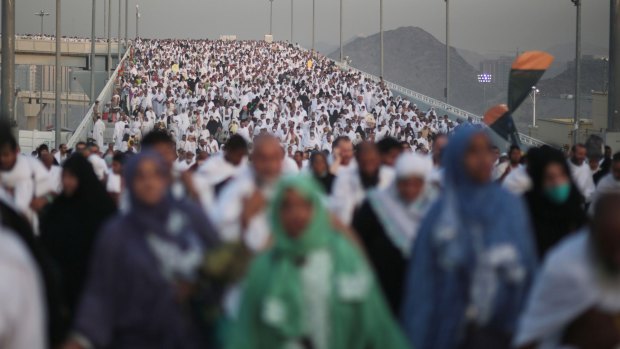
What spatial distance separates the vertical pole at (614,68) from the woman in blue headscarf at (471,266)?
18.9m

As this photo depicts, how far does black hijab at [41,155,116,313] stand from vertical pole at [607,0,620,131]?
56.5 feet

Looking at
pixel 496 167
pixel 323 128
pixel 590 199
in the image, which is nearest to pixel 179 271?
pixel 590 199

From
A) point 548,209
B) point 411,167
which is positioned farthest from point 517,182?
point 411,167

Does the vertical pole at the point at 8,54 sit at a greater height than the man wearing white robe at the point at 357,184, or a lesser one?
greater

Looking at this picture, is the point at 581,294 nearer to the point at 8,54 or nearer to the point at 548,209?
the point at 548,209

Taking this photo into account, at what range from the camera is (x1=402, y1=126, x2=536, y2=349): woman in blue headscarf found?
600 centimetres

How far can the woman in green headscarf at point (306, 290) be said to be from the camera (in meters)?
5.37

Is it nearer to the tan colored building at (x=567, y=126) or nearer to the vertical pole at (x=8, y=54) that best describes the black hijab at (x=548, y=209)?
the vertical pole at (x=8, y=54)

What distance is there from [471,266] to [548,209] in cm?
212

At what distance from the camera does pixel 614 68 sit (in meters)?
24.5

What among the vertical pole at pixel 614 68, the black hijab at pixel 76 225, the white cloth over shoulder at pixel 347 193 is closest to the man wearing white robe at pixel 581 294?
the black hijab at pixel 76 225

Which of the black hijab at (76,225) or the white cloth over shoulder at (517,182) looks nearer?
the black hijab at (76,225)

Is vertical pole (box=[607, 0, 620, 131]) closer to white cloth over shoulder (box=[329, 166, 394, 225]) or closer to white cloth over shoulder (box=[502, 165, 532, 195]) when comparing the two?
white cloth over shoulder (box=[502, 165, 532, 195])

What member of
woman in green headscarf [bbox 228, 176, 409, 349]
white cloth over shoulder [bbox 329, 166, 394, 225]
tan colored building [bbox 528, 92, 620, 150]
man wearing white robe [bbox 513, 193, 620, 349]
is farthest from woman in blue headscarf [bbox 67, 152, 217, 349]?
tan colored building [bbox 528, 92, 620, 150]
